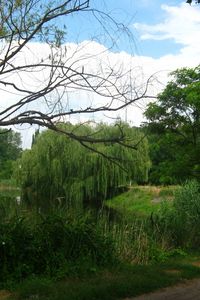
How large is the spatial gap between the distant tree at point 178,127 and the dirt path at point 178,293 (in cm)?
1373

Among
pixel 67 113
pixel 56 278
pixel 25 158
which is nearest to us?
pixel 67 113

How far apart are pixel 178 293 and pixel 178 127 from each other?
16.4 metres

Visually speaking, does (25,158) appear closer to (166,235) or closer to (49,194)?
(49,194)

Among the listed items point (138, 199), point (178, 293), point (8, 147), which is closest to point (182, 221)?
point (178, 293)

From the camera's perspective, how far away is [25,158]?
3478 cm

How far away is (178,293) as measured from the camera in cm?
814

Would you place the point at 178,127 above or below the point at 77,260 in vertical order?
above

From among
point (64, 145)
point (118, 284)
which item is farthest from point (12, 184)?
point (118, 284)

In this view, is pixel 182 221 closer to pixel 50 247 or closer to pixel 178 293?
pixel 50 247

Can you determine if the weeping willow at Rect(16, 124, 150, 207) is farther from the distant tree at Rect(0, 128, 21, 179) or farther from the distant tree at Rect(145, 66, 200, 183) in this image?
the distant tree at Rect(145, 66, 200, 183)

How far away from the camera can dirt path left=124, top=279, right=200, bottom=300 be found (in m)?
7.71

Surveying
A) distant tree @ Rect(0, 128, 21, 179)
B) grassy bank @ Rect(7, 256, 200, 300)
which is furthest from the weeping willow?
grassy bank @ Rect(7, 256, 200, 300)

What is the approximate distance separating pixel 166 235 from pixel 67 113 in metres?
8.54

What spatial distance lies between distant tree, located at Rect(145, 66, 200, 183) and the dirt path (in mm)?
13726
